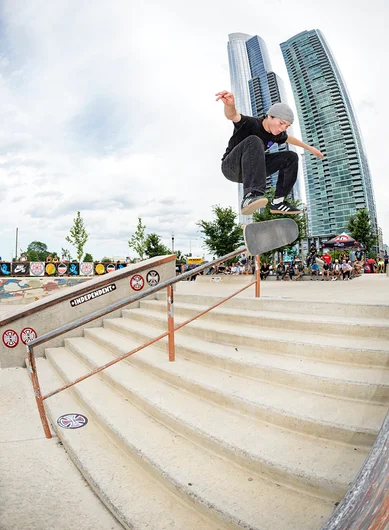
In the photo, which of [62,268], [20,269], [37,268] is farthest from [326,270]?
[20,269]

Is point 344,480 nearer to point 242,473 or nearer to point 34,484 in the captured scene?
point 242,473

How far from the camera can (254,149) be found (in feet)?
14.0

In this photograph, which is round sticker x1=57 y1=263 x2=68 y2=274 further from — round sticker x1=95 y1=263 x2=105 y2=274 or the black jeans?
the black jeans

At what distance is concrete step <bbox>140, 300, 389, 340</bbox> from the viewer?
2809 mm

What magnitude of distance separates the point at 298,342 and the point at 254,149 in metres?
2.66

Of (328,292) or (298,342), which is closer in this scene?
(298,342)

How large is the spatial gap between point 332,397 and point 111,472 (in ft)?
5.35

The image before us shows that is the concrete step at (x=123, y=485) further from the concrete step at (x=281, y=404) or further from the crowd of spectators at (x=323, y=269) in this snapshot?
the crowd of spectators at (x=323, y=269)

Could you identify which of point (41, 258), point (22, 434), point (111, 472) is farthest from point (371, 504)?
point (41, 258)

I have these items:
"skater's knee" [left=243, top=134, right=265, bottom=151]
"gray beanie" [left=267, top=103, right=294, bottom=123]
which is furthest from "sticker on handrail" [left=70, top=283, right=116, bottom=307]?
"gray beanie" [left=267, top=103, right=294, bottom=123]

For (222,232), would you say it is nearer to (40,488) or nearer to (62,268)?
(62,268)

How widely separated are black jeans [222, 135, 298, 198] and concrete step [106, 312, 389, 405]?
224 centimetres

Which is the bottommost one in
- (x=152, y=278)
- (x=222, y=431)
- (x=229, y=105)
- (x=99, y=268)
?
(x=222, y=431)

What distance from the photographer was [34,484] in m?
2.15
